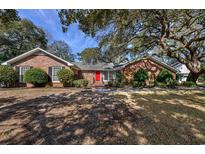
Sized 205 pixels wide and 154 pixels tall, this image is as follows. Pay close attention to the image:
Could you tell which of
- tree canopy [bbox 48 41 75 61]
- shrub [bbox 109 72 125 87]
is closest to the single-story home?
shrub [bbox 109 72 125 87]

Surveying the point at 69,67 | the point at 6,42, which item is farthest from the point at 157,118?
the point at 6,42

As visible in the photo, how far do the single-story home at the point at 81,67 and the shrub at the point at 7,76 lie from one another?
0.85 meters

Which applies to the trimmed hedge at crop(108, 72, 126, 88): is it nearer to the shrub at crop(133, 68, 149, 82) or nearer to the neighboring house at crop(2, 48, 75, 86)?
the shrub at crop(133, 68, 149, 82)

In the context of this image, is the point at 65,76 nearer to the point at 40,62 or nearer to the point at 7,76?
the point at 40,62

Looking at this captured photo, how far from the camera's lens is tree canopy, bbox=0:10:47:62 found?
32409 millimetres

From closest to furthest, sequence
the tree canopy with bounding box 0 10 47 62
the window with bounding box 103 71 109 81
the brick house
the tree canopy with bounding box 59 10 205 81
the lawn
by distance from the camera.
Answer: the lawn, the tree canopy with bounding box 59 10 205 81, the brick house, the window with bounding box 103 71 109 81, the tree canopy with bounding box 0 10 47 62

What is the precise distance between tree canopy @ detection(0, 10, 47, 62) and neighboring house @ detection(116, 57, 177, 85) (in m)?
18.2

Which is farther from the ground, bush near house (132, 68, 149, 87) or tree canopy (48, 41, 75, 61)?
tree canopy (48, 41, 75, 61)

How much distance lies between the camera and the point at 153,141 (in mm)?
4566

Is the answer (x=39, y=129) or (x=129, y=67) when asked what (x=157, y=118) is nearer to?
(x=39, y=129)

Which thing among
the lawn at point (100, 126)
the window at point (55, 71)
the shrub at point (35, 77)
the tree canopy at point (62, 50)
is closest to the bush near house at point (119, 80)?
the window at point (55, 71)

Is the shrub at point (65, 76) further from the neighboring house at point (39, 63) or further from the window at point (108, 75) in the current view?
the window at point (108, 75)

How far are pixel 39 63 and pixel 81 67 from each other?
24.1ft

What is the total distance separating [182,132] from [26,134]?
151 inches
